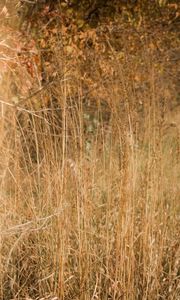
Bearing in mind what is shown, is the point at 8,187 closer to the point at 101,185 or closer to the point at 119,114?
the point at 101,185

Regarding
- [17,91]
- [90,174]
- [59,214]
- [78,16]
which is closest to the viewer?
[59,214]

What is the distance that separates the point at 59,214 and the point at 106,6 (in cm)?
369

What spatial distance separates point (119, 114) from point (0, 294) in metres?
0.98

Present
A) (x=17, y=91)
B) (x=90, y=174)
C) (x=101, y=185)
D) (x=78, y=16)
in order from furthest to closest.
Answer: (x=78, y=16), (x=17, y=91), (x=101, y=185), (x=90, y=174)

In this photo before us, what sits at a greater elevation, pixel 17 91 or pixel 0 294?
pixel 17 91

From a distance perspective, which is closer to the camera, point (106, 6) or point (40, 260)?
point (40, 260)

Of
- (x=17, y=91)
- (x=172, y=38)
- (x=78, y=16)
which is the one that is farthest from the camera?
(x=172, y=38)

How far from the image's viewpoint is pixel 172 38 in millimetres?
6699

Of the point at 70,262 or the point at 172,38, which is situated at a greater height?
the point at 172,38

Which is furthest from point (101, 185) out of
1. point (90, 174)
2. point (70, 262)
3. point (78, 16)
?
point (78, 16)

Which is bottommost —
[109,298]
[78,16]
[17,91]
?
[109,298]

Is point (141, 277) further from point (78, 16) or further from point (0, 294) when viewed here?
point (78, 16)

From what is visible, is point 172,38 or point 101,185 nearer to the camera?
point 101,185

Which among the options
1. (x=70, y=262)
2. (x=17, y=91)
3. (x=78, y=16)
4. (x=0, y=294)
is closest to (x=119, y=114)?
(x=70, y=262)
